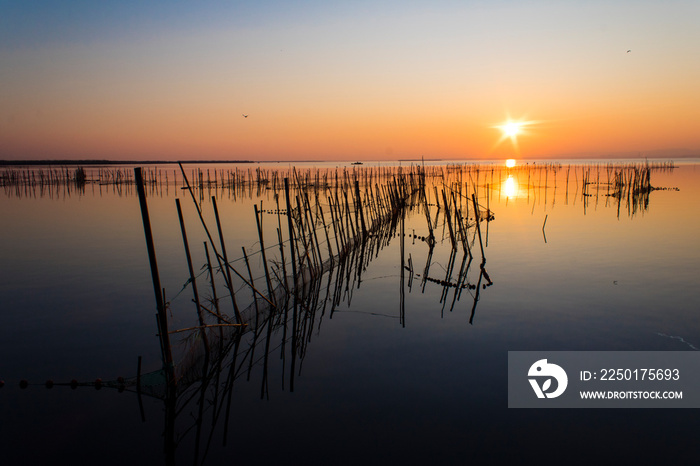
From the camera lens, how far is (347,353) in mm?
4156

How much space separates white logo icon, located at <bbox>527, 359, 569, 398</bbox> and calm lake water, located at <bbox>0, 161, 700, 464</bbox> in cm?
26

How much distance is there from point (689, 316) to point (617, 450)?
2.78 m

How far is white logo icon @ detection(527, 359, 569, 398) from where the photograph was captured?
3.45 m

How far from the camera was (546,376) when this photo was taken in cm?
364

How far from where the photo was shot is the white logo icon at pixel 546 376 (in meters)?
3.45

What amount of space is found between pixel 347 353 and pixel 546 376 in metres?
1.64

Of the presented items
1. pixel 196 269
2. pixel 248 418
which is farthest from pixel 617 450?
→ pixel 196 269

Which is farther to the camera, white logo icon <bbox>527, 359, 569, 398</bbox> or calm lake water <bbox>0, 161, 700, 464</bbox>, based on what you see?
white logo icon <bbox>527, 359, 569, 398</bbox>

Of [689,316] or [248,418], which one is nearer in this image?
[248,418]

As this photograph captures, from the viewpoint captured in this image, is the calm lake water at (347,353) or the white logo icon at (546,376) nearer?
the calm lake water at (347,353)

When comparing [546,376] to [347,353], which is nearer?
[546,376]

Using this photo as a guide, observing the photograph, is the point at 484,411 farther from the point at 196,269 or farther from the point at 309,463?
the point at 196,269

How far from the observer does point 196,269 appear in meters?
7.60

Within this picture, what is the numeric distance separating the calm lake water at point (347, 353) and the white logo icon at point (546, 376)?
0.26 metres
